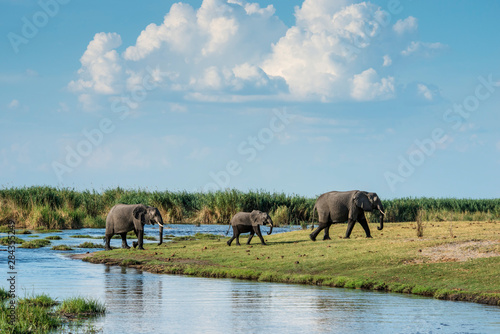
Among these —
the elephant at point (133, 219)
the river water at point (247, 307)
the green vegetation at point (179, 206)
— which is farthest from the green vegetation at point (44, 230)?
the river water at point (247, 307)

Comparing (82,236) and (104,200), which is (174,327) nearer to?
(82,236)

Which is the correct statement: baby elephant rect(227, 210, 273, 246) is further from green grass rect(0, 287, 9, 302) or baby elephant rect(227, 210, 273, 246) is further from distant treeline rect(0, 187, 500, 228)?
distant treeline rect(0, 187, 500, 228)

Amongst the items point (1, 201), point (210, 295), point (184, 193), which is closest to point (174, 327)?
point (210, 295)

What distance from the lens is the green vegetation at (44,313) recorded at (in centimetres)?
1374

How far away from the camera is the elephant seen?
107 ft

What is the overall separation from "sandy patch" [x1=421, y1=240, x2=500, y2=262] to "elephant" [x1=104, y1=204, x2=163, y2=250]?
13.7m

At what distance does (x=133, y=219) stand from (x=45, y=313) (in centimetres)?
1797

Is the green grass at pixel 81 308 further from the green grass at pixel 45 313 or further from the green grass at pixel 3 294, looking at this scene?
the green grass at pixel 3 294

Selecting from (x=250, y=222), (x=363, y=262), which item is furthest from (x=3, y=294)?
(x=250, y=222)

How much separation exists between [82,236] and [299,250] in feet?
68.5

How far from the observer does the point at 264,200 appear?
6034 centimetres

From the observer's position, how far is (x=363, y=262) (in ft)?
78.2

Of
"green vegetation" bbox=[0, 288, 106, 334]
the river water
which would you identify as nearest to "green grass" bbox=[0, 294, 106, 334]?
"green vegetation" bbox=[0, 288, 106, 334]

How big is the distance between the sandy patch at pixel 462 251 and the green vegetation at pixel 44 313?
40.2ft
